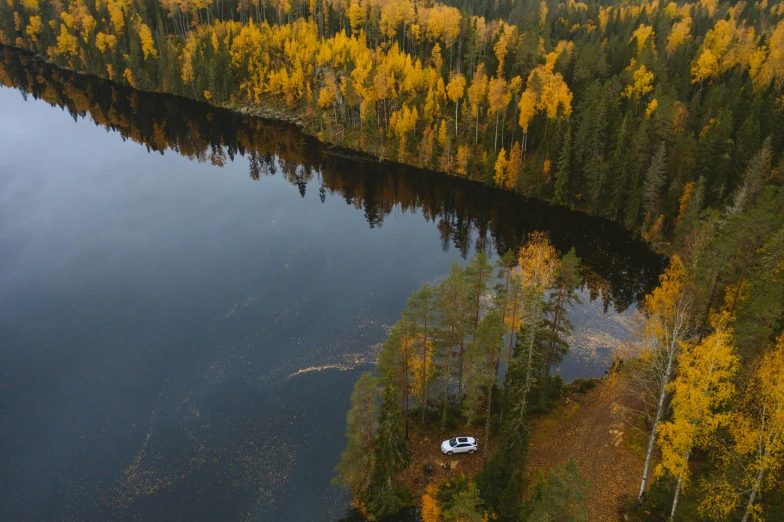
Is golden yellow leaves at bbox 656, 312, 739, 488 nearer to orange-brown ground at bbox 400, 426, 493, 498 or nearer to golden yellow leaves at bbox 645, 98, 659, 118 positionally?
orange-brown ground at bbox 400, 426, 493, 498

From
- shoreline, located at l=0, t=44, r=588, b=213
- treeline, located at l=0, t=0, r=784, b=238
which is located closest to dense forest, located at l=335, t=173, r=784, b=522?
treeline, located at l=0, t=0, r=784, b=238

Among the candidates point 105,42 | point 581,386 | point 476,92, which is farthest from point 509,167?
point 105,42

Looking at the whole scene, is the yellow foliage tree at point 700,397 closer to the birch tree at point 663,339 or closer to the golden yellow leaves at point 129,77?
the birch tree at point 663,339

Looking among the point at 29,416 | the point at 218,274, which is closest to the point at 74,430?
the point at 29,416

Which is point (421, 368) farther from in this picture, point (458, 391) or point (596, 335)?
point (596, 335)

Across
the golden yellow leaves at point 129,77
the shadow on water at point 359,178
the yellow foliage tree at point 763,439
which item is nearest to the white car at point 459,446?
the yellow foliage tree at point 763,439
